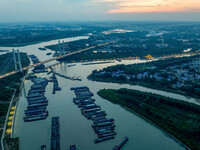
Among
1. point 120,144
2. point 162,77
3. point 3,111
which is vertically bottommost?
point 120,144

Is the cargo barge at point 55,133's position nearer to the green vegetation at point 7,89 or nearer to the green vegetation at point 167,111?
the green vegetation at point 7,89

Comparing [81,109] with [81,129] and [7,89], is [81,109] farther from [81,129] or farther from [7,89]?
[7,89]

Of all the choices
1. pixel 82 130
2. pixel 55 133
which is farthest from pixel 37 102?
pixel 82 130

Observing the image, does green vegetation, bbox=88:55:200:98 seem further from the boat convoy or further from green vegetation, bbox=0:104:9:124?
green vegetation, bbox=0:104:9:124

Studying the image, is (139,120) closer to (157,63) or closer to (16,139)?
(16,139)

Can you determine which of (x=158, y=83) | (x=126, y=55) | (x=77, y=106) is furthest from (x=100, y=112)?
(x=126, y=55)

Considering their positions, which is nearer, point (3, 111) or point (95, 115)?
point (95, 115)

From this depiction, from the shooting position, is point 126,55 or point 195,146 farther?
point 126,55

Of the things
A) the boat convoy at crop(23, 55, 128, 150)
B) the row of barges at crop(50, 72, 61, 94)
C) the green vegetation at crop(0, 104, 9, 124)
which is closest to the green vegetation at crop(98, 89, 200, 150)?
the boat convoy at crop(23, 55, 128, 150)
